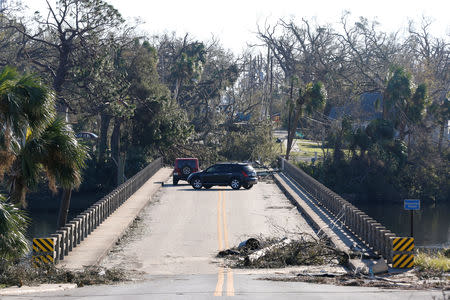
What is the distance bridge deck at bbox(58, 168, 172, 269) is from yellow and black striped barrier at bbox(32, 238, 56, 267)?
43 cm

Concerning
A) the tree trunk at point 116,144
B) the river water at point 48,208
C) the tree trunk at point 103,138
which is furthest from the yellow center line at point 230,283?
the tree trunk at point 103,138

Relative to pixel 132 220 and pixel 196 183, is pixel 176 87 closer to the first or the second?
pixel 196 183

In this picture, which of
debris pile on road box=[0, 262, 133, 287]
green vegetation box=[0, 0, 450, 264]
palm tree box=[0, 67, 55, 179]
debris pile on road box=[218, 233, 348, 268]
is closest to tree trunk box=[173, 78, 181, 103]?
green vegetation box=[0, 0, 450, 264]

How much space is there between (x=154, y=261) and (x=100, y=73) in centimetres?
3021

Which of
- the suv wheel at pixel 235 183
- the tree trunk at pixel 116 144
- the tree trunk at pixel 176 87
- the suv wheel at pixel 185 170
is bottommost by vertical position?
the suv wheel at pixel 235 183

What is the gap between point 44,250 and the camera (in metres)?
17.3

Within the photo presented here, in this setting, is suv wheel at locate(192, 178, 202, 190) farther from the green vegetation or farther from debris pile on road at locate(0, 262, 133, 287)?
debris pile on road at locate(0, 262, 133, 287)

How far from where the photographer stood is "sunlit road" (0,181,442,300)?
1249 centimetres

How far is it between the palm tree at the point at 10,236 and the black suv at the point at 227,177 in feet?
88.2

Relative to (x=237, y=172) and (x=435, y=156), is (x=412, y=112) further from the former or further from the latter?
(x=237, y=172)

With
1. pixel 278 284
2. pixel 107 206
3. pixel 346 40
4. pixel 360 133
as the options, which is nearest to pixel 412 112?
pixel 360 133

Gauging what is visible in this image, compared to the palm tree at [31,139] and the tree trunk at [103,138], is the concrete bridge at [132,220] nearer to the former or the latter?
the palm tree at [31,139]

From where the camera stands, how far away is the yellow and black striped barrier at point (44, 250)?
17.0 meters

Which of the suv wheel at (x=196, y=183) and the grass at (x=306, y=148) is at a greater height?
the grass at (x=306, y=148)
